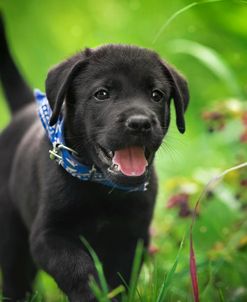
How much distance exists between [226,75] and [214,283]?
1356 millimetres

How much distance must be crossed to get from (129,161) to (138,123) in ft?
0.70

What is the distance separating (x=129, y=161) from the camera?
3.38 m

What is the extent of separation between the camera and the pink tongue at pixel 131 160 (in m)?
3.34

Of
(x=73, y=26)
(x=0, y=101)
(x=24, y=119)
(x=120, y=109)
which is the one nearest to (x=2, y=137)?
(x=24, y=119)

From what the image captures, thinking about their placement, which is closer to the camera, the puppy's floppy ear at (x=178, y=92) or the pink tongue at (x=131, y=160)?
the pink tongue at (x=131, y=160)

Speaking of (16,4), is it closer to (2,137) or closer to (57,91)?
(2,137)

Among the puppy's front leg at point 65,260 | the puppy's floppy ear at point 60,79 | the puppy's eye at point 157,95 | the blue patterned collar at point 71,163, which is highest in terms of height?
the puppy's floppy ear at point 60,79

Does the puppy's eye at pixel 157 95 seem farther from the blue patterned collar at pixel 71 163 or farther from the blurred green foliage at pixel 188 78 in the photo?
the blue patterned collar at pixel 71 163

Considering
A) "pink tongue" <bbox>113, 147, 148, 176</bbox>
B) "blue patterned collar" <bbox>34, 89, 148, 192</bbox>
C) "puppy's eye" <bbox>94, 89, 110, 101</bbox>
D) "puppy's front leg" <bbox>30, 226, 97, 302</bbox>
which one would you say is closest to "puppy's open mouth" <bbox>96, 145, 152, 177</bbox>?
"pink tongue" <bbox>113, 147, 148, 176</bbox>

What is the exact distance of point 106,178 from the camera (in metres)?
3.44

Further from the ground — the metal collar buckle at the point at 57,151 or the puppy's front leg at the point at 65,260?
the metal collar buckle at the point at 57,151

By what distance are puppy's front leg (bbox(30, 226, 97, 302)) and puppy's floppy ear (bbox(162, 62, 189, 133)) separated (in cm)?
73

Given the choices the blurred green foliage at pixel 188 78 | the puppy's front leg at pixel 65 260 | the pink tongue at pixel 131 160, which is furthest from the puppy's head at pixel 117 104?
the puppy's front leg at pixel 65 260

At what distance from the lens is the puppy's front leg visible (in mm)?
3309
